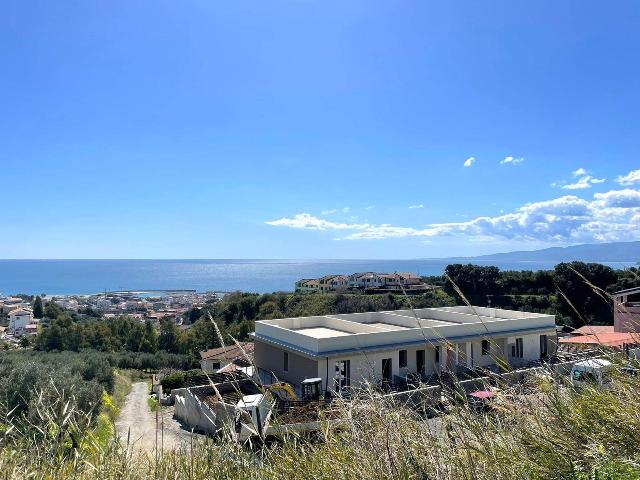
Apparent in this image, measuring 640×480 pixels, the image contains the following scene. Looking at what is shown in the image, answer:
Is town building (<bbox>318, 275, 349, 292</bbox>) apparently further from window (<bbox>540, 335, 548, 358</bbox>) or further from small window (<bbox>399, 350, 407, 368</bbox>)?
small window (<bbox>399, 350, 407, 368</bbox>)

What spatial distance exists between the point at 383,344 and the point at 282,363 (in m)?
4.13

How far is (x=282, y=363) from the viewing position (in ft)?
58.7

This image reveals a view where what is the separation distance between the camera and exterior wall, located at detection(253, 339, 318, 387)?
1609cm

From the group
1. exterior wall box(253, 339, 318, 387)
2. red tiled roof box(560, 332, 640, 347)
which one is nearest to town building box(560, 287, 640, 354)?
red tiled roof box(560, 332, 640, 347)

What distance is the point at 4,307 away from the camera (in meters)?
85.2

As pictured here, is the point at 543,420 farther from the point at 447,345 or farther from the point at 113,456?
the point at 113,456

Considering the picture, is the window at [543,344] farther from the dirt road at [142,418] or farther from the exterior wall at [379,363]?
the dirt road at [142,418]

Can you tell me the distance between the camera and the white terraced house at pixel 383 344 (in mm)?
15578

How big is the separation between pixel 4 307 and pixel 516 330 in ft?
308

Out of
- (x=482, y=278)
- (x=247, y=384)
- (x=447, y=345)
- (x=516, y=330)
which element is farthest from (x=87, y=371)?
(x=482, y=278)

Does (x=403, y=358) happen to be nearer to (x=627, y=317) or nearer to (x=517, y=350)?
(x=517, y=350)

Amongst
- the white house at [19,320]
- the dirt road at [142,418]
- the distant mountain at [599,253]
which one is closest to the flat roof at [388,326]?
the dirt road at [142,418]

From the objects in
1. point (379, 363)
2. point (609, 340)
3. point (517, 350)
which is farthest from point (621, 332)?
point (517, 350)

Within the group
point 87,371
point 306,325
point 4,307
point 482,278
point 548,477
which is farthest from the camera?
point 4,307
